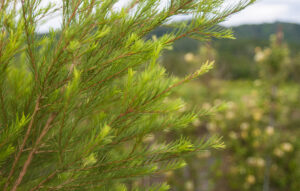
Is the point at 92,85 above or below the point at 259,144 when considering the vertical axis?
above

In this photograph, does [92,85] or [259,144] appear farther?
[259,144]

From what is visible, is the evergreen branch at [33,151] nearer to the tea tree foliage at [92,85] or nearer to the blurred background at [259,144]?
the tea tree foliage at [92,85]

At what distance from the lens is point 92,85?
3.61ft

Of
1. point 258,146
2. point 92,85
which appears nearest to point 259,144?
point 258,146

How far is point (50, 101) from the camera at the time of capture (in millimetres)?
1083

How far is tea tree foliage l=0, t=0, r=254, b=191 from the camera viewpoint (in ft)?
3.23

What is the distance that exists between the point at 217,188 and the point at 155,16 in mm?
5813

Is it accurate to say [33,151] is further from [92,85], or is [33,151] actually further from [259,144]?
[259,144]

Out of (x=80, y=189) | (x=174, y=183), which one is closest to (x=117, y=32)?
(x=80, y=189)

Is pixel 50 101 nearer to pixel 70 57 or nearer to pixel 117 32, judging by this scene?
pixel 70 57

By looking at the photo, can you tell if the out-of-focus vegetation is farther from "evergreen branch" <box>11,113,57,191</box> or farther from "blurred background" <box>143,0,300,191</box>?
"evergreen branch" <box>11,113,57,191</box>

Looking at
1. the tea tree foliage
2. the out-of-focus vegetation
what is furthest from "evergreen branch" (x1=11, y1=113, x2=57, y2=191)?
the out-of-focus vegetation

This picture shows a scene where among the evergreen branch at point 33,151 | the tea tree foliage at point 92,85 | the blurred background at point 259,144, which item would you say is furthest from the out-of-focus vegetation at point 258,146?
the evergreen branch at point 33,151

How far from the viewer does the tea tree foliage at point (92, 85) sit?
3.23ft
